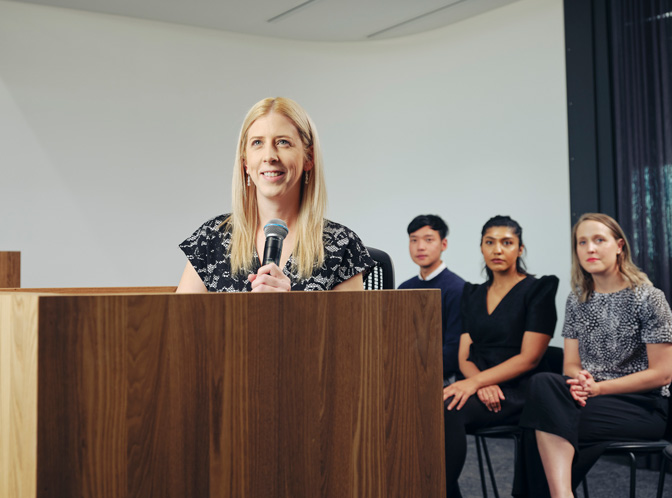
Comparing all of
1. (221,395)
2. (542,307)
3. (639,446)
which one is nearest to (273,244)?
(221,395)

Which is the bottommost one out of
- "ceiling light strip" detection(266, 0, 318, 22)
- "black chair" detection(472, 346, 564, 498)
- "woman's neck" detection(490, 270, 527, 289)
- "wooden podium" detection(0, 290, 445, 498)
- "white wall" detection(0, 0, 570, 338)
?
"black chair" detection(472, 346, 564, 498)

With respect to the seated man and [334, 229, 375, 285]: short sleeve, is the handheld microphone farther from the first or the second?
the seated man

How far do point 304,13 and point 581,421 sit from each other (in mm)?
3691

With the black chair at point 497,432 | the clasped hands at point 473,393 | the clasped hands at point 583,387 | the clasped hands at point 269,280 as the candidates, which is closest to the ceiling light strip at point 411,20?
the black chair at point 497,432

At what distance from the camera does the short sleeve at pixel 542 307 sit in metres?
3.08

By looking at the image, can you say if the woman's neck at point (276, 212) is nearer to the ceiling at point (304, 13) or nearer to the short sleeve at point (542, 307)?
the short sleeve at point (542, 307)

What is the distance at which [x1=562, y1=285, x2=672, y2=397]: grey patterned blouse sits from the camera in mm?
2711

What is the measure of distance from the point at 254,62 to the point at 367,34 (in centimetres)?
95

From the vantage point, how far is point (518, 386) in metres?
3.05

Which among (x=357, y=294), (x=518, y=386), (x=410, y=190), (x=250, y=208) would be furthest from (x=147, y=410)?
(x=410, y=190)

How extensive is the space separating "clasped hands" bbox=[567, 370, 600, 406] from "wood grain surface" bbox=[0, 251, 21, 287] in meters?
2.51

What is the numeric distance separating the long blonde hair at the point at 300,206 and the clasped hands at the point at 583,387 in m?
1.40

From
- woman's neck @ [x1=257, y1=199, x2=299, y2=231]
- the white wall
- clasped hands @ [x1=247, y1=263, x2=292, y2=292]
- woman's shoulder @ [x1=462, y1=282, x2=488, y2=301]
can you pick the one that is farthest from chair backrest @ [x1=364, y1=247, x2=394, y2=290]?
the white wall

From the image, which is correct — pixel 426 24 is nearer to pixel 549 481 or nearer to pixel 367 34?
pixel 367 34
